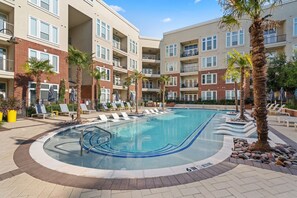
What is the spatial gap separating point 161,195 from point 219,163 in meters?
2.29

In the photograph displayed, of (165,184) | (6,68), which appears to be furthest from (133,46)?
(165,184)

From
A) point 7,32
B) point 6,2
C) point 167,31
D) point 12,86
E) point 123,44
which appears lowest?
point 12,86

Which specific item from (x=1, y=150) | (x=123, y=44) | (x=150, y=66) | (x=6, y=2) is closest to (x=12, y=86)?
(x=6, y=2)

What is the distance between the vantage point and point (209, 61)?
34062mm

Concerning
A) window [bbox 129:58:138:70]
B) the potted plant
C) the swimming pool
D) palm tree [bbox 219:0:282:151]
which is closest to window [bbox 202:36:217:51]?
window [bbox 129:58:138:70]

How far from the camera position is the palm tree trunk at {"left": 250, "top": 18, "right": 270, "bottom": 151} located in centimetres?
559

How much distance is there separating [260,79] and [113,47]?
26.7 metres

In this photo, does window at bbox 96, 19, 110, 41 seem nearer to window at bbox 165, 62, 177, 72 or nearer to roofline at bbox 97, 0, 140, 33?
roofline at bbox 97, 0, 140, 33

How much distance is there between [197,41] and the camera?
119 ft

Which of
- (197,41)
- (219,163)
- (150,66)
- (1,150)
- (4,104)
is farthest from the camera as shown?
(150,66)

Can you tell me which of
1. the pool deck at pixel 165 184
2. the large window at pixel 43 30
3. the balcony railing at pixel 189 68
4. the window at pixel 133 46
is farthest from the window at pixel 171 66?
the pool deck at pixel 165 184

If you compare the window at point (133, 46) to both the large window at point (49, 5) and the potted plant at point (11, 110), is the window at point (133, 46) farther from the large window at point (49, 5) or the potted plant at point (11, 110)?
the potted plant at point (11, 110)

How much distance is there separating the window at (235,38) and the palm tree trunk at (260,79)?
28768mm

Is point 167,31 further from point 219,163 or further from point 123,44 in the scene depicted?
point 219,163
